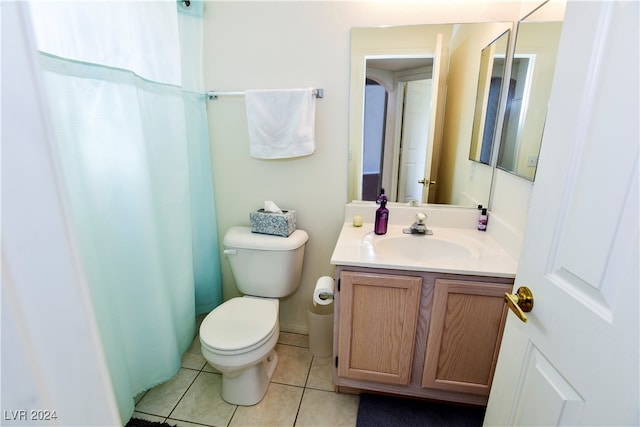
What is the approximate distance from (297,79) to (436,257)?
1.16 meters

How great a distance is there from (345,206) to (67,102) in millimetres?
1262

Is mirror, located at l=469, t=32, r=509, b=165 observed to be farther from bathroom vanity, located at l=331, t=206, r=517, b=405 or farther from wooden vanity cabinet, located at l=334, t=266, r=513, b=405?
wooden vanity cabinet, located at l=334, t=266, r=513, b=405

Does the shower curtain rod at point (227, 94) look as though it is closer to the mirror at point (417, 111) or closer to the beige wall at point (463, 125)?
the mirror at point (417, 111)

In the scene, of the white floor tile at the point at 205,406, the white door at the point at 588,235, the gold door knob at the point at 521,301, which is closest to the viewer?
the white door at the point at 588,235

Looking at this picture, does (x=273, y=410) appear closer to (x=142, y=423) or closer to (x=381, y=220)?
(x=142, y=423)

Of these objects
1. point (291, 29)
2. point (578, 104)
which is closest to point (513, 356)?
point (578, 104)

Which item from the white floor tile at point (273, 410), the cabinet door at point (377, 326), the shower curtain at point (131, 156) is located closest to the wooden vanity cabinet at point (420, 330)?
the cabinet door at point (377, 326)

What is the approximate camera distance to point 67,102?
98cm

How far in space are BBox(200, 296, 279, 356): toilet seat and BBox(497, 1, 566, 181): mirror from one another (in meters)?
1.34

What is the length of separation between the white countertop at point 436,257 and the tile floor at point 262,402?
2.61 ft

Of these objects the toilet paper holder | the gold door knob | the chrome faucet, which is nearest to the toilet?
the toilet paper holder

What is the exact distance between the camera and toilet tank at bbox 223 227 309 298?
1655mm

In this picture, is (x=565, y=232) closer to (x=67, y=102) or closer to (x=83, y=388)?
(x=83, y=388)

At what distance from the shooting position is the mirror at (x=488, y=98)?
145 centimetres
